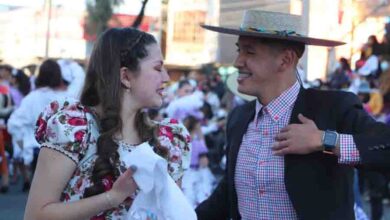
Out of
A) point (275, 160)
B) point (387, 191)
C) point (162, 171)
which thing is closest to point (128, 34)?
point (162, 171)

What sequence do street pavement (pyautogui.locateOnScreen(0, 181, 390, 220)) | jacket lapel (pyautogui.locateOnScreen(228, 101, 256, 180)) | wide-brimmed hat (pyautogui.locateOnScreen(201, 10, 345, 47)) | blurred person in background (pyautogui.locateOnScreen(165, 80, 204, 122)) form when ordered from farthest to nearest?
blurred person in background (pyautogui.locateOnScreen(165, 80, 204, 122)) → street pavement (pyautogui.locateOnScreen(0, 181, 390, 220)) → jacket lapel (pyautogui.locateOnScreen(228, 101, 256, 180)) → wide-brimmed hat (pyautogui.locateOnScreen(201, 10, 345, 47))

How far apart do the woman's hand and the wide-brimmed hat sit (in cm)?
83

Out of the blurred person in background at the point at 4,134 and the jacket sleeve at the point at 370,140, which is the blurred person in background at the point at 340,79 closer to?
the blurred person in background at the point at 4,134

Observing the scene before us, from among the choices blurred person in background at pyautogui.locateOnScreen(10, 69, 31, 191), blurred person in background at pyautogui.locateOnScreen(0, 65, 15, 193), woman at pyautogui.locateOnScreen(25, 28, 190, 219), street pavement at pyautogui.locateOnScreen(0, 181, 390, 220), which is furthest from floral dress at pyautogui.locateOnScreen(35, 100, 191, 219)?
blurred person in background at pyautogui.locateOnScreen(0, 65, 15, 193)

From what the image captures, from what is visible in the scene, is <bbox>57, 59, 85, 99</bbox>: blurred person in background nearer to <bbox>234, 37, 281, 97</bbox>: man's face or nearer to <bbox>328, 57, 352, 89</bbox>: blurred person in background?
<bbox>328, 57, 352, 89</bbox>: blurred person in background

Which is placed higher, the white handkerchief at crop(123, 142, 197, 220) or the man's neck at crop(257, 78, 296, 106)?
the man's neck at crop(257, 78, 296, 106)

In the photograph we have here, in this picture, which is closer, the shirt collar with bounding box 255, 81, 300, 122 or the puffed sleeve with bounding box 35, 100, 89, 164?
the puffed sleeve with bounding box 35, 100, 89, 164

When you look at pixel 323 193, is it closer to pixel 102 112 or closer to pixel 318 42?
pixel 318 42

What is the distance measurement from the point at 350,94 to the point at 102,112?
0.92 m

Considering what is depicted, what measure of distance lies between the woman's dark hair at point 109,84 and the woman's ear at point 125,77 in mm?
15

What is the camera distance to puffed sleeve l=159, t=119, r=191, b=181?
271cm

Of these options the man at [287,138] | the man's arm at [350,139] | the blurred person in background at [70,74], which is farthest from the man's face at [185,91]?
the man's arm at [350,139]

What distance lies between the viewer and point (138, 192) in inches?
98.8

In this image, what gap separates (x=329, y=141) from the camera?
→ 2658mm
